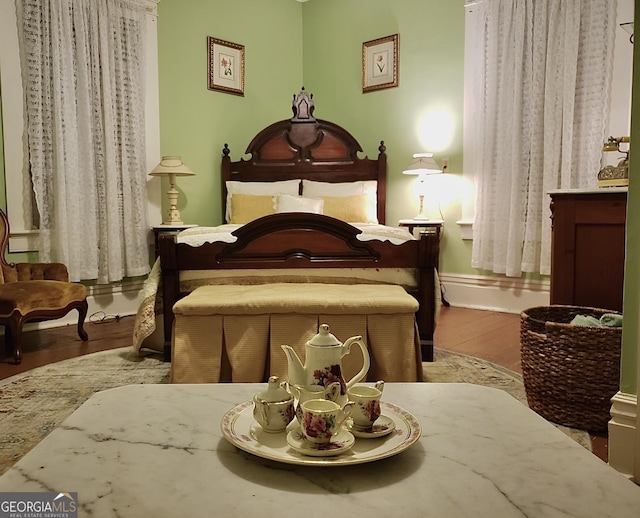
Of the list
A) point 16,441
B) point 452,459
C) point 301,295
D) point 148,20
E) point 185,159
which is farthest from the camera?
point 185,159

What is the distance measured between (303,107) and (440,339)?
2498mm

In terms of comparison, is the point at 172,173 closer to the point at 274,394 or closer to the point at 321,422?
the point at 274,394

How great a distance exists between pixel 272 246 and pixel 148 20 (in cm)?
259

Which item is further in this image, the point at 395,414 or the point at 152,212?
the point at 152,212

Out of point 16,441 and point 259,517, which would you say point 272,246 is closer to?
point 16,441

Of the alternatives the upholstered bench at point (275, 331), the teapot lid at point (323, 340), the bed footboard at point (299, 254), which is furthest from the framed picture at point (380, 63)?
the teapot lid at point (323, 340)

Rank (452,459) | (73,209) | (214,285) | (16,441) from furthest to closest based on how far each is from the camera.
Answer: (73,209) → (214,285) → (16,441) → (452,459)

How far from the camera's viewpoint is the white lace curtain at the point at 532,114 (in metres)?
3.80

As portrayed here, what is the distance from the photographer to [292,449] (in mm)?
1003

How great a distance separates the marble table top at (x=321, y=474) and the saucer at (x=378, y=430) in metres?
0.06

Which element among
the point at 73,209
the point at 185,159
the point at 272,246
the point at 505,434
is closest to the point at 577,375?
the point at 505,434

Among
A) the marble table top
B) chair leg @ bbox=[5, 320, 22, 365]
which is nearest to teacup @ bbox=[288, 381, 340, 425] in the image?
the marble table top

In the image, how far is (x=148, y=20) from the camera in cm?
445

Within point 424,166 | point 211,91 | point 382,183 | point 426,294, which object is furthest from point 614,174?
point 211,91
